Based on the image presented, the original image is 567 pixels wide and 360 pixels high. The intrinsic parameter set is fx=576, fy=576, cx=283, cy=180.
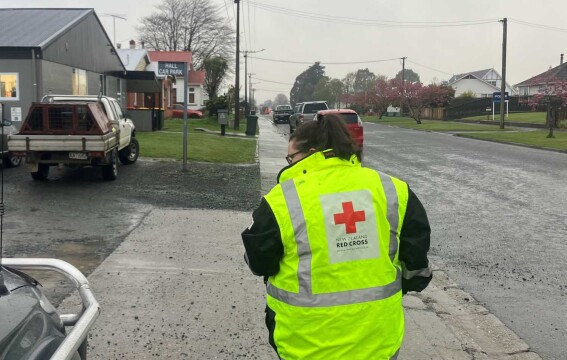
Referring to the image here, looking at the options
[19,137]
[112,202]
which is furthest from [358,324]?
[19,137]

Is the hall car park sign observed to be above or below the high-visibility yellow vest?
above

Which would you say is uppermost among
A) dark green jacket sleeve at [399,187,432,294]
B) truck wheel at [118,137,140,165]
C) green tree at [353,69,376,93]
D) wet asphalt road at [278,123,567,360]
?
green tree at [353,69,376,93]

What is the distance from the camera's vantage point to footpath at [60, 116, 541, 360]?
4.14 m

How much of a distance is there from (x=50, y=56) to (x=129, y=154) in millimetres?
9013

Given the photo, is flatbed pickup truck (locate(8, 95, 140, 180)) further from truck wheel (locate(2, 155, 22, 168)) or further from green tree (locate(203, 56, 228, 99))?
green tree (locate(203, 56, 228, 99))

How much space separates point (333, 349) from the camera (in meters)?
2.24

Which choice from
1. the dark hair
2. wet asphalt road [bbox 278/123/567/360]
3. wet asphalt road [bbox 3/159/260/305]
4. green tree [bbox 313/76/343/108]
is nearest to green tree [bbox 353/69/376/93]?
green tree [bbox 313/76/343/108]

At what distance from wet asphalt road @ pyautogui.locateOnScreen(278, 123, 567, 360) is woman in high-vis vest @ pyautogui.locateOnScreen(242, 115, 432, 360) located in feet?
8.67

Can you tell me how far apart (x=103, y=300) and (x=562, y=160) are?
60.3ft

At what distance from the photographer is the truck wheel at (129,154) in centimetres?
1480

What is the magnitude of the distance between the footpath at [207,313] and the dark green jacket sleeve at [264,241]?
192 cm

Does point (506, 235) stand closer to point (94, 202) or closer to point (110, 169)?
point (94, 202)

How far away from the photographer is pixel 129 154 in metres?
14.9

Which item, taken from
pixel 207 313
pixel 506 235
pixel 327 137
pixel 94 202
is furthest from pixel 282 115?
pixel 327 137
